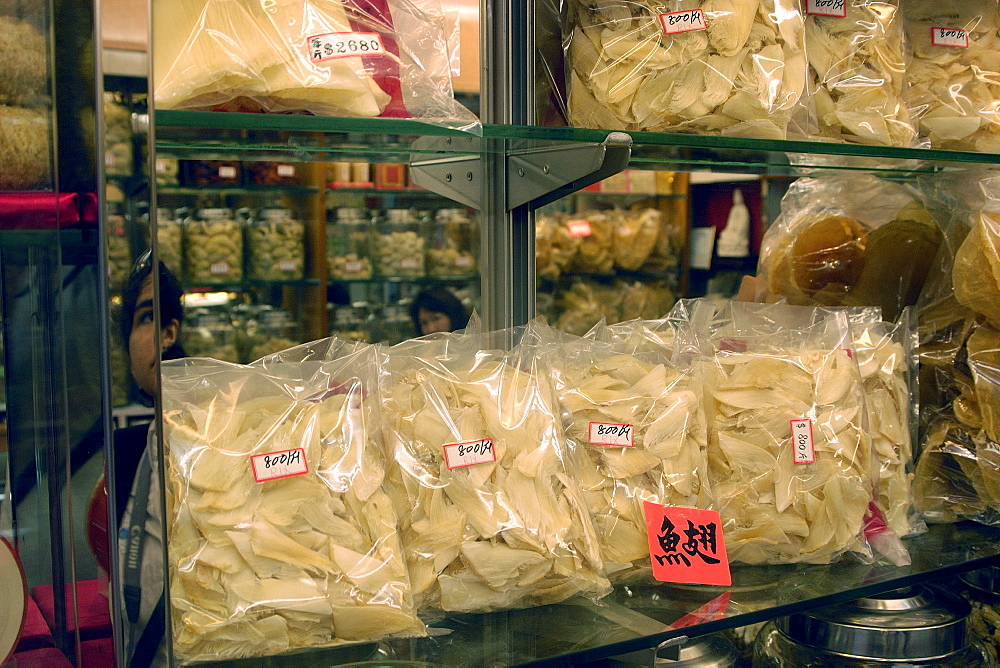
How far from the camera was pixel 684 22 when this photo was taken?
980 millimetres

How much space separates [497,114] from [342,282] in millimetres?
2697

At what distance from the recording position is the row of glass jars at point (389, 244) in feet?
12.1

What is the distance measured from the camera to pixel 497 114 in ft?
3.62

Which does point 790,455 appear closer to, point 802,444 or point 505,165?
point 802,444

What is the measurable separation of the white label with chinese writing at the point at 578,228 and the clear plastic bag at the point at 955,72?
7.75ft

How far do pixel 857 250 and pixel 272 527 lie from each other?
105 centimetres

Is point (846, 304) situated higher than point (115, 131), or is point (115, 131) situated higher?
point (115, 131)

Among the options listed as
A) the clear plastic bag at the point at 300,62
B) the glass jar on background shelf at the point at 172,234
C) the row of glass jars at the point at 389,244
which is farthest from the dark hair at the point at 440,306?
the clear plastic bag at the point at 300,62

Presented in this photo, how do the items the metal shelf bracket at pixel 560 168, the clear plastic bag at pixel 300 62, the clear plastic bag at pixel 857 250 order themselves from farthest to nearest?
the clear plastic bag at pixel 857 250 → the metal shelf bracket at pixel 560 168 → the clear plastic bag at pixel 300 62

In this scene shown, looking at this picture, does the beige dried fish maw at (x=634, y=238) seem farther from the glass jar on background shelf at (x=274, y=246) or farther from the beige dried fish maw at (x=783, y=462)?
the beige dried fish maw at (x=783, y=462)

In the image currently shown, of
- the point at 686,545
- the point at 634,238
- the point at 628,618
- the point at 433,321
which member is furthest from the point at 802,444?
the point at 634,238

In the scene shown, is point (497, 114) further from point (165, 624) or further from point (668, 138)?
point (165, 624)

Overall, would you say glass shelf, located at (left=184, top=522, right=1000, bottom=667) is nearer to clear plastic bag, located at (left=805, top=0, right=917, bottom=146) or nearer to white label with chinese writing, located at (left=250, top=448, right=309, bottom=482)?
white label with chinese writing, located at (left=250, top=448, right=309, bottom=482)

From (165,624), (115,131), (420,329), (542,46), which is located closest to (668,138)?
(542,46)
